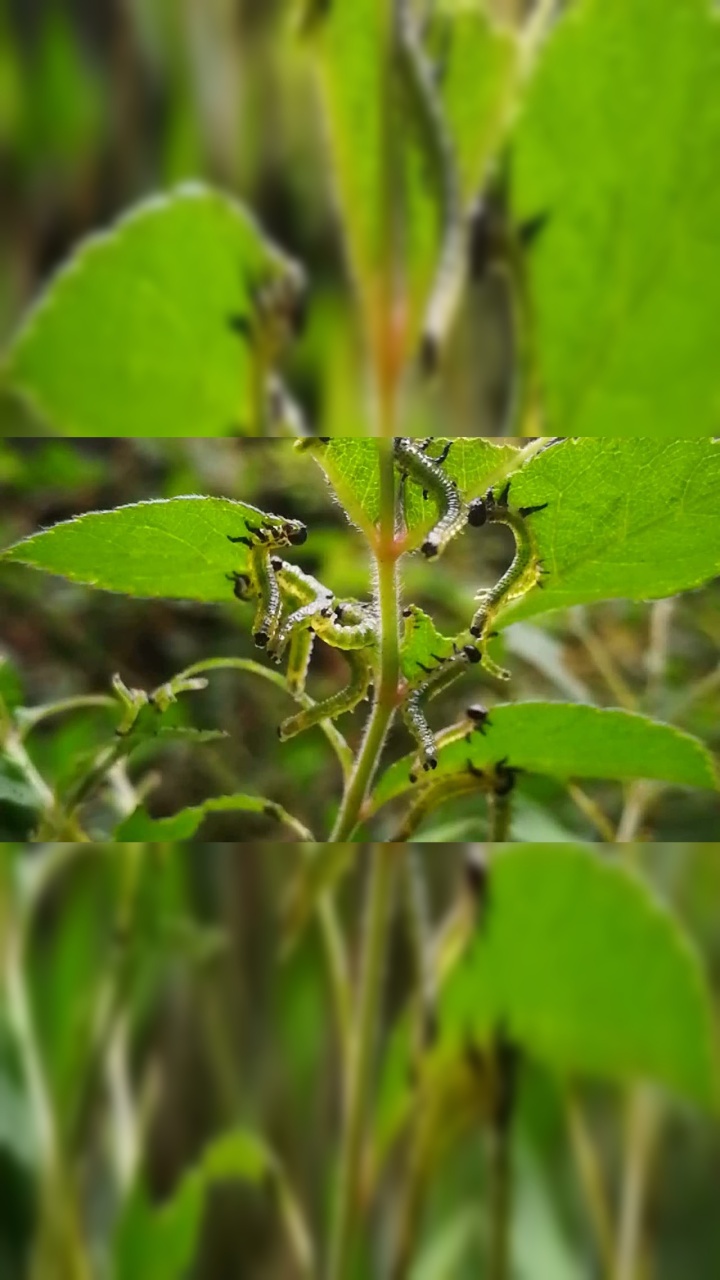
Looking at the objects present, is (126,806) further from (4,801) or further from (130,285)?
(130,285)

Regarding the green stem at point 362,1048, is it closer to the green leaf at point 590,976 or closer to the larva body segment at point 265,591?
the green leaf at point 590,976

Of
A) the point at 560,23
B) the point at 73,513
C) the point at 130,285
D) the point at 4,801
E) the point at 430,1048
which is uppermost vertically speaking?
the point at 560,23

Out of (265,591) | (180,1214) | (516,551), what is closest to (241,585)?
(265,591)

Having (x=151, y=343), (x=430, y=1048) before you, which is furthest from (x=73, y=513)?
(x=430, y=1048)

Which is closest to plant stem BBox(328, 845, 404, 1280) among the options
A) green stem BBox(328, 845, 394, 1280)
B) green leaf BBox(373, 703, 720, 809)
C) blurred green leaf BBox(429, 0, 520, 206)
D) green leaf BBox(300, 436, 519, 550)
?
green stem BBox(328, 845, 394, 1280)

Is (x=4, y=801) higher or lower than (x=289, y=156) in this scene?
lower

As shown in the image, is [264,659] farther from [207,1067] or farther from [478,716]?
[207,1067]

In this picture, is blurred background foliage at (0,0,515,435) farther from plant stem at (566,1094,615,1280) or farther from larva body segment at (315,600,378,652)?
plant stem at (566,1094,615,1280)
